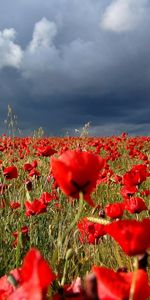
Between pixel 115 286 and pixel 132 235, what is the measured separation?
11 cm

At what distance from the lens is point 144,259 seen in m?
1.06

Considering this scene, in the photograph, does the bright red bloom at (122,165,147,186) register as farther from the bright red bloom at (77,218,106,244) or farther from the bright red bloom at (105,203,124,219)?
the bright red bloom at (105,203,124,219)

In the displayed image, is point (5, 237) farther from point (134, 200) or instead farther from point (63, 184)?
point (63, 184)

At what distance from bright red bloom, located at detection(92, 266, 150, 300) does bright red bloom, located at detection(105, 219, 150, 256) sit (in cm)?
8

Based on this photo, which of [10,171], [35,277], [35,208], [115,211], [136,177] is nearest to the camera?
[35,277]

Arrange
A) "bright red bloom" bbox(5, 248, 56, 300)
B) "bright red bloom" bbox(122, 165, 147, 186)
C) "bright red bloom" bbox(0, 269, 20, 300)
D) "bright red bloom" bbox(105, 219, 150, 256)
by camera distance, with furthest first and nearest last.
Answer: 1. "bright red bloom" bbox(122, 165, 147, 186)
2. "bright red bloom" bbox(0, 269, 20, 300)
3. "bright red bloom" bbox(105, 219, 150, 256)
4. "bright red bloom" bbox(5, 248, 56, 300)

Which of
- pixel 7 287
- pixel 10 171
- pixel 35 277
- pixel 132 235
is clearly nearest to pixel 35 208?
pixel 10 171

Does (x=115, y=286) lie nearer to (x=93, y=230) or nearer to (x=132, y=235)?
(x=132, y=235)

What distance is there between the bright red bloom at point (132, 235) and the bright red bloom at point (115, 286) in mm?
83

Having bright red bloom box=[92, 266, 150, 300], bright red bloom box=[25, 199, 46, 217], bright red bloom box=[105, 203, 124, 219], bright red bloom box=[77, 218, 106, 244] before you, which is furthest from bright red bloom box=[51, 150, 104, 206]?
bright red bloom box=[25, 199, 46, 217]

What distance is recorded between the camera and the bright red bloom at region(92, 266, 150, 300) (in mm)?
811

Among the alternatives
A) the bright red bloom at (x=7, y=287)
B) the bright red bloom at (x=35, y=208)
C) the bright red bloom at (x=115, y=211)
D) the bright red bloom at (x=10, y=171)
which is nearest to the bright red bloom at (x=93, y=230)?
the bright red bloom at (x=115, y=211)

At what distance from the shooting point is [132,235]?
35.6 inches

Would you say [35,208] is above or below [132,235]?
below
